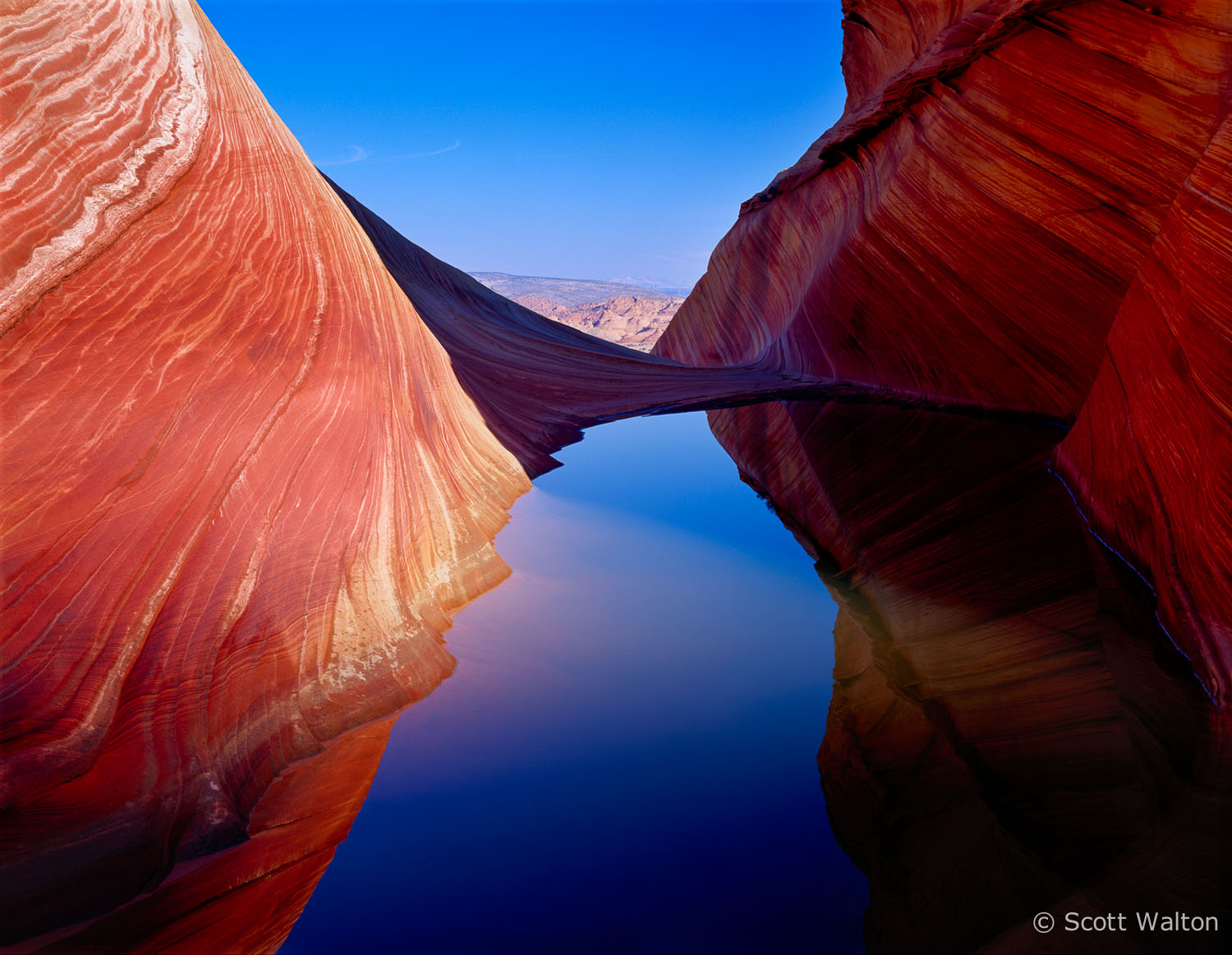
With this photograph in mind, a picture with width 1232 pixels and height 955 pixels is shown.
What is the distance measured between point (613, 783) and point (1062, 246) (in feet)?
9.01

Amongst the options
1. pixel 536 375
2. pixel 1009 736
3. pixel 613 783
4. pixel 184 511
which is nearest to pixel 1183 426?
pixel 1009 736

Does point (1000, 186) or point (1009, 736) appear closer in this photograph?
point (1009, 736)

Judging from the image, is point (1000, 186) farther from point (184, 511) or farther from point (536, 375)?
point (184, 511)

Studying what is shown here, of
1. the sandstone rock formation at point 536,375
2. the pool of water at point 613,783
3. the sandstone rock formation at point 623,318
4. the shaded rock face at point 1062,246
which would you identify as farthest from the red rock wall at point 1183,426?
the sandstone rock formation at point 623,318

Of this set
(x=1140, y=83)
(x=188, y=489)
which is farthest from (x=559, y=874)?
(x=1140, y=83)

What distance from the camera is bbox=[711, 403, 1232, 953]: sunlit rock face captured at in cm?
88

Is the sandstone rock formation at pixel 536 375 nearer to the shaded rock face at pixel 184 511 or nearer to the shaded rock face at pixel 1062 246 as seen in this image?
the shaded rock face at pixel 1062 246

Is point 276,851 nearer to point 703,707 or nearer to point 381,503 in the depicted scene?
point 703,707

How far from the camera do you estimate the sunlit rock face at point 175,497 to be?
1.05m

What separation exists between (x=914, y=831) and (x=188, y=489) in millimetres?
1269

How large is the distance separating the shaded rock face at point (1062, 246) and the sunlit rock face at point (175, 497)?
4.88 ft

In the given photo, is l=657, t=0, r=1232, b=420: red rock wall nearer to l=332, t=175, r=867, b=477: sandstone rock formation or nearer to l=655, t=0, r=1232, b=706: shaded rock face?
l=655, t=0, r=1232, b=706: shaded rock face

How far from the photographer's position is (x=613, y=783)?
3.81 feet

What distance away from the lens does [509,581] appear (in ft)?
6.48
